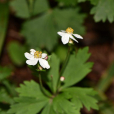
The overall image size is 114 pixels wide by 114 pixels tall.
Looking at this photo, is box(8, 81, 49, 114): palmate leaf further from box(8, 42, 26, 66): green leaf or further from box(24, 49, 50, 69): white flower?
box(8, 42, 26, 66): green leaf

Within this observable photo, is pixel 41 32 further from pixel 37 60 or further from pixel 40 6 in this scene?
pixel 37 60

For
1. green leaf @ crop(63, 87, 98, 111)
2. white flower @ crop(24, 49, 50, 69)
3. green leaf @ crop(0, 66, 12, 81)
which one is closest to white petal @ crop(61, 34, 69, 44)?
white flower @ crop(24, 49, 50, 69)

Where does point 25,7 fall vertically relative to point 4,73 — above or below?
above

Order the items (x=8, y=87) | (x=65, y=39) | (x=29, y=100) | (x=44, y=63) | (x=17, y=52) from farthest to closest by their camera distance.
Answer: (x=17, y=52) → (x=8, y=87) → (x=29, y=100) → (x=65, y=39) → (x=44, y=63)

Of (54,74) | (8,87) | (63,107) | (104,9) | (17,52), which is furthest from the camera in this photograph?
(17,52)

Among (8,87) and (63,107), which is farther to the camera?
(8,87)

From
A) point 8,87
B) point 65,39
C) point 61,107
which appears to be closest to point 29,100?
point 61,107
